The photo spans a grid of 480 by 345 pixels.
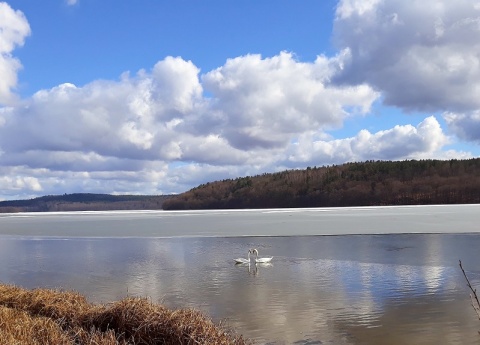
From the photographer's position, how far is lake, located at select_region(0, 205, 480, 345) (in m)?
8.97

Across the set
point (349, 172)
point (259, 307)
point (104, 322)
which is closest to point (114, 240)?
point (259, 307)

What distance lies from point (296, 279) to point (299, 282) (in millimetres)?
454

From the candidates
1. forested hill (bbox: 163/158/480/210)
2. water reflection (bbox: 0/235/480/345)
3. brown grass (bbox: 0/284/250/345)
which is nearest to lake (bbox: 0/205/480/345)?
water reflection (bbox: 0/235/480/345)

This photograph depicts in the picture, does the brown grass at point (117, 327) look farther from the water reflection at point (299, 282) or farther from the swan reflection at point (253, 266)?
the swan reflection at point (253, 266)

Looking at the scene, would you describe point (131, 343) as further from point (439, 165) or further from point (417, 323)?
point (439, 165)

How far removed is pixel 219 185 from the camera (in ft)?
392

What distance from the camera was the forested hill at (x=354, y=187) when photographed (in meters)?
88.2

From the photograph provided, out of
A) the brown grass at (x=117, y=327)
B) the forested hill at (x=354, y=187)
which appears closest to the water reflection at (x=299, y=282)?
the brown grass at (x=117, y=327)

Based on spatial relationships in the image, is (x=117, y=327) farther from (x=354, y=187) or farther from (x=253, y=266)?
(x=354, y=187)

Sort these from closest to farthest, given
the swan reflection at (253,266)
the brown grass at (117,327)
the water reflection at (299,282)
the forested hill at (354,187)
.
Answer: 1. the brown grass at (117,327)
2. the water reflection at (299,282)
3. the swan reflection at (253,266)
4. the forested hill at (354,187)

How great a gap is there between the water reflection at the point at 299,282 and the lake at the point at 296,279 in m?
0.03

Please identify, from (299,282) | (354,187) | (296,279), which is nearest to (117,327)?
(299,282)

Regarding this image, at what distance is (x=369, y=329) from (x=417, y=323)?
0.91 meters

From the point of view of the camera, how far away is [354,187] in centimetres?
9788
